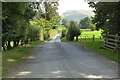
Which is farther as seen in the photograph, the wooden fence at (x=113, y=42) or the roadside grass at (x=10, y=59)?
the wooden fence at (x=113, y=42)

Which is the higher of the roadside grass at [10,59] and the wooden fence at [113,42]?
the wooden fence at [113,42]

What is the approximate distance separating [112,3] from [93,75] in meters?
8.67

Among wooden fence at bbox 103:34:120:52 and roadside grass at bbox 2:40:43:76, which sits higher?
Answer: wooden fence at bbox 103:34:120:52

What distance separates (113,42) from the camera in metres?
23.3

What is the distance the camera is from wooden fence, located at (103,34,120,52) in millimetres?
21344

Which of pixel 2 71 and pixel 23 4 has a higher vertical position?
pixel 23 4

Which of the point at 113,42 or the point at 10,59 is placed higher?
the point at 113,42

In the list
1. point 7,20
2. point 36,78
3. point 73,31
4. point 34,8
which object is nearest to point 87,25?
point 73,31

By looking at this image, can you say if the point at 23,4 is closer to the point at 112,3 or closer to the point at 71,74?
the point at 112,3

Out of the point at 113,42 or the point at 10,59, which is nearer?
the point at 10,59

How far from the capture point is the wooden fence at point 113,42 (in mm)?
21344

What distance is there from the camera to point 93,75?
11695 mm

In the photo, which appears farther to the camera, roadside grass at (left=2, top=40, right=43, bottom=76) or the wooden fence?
the wooden fence

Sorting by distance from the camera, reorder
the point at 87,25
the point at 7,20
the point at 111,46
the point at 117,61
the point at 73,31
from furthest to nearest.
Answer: the point at 87,25 < the point at 73,31 < the point at 111,46 < the point at 7,20 < the point at 117,61
